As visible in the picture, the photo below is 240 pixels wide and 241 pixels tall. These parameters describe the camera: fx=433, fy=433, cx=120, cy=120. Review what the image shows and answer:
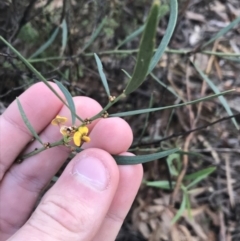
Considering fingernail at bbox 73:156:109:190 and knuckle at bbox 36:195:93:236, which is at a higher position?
fingernail at bbox 73:156:109:190

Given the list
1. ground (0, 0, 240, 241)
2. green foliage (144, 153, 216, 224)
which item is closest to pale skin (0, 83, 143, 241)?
ground (0, 0, 240, 241)

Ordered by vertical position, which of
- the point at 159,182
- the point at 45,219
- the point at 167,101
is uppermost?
the point at 45,219

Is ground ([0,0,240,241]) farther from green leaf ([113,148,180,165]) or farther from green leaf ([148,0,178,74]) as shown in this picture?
green leaf ([148,0,178,74])

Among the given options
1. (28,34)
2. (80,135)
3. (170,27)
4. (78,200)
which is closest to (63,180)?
(78,200)

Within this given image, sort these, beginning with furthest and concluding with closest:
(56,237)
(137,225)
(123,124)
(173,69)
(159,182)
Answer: (173,69)
(137,225)
(159,182)
(123,124)
(56,237)

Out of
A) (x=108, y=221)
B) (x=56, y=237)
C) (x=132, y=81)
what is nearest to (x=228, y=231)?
(x=108, y=221)

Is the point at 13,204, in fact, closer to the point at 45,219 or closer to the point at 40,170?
the point at 40,170

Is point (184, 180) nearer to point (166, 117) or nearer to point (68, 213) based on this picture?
point (166, 117)

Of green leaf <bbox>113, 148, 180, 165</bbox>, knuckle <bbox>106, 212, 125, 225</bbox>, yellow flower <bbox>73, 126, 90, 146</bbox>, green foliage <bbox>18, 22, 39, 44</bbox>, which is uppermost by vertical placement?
yellow flower <bbox>73, 126, 90, 146</bbox>

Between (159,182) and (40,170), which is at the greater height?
(40,170)
